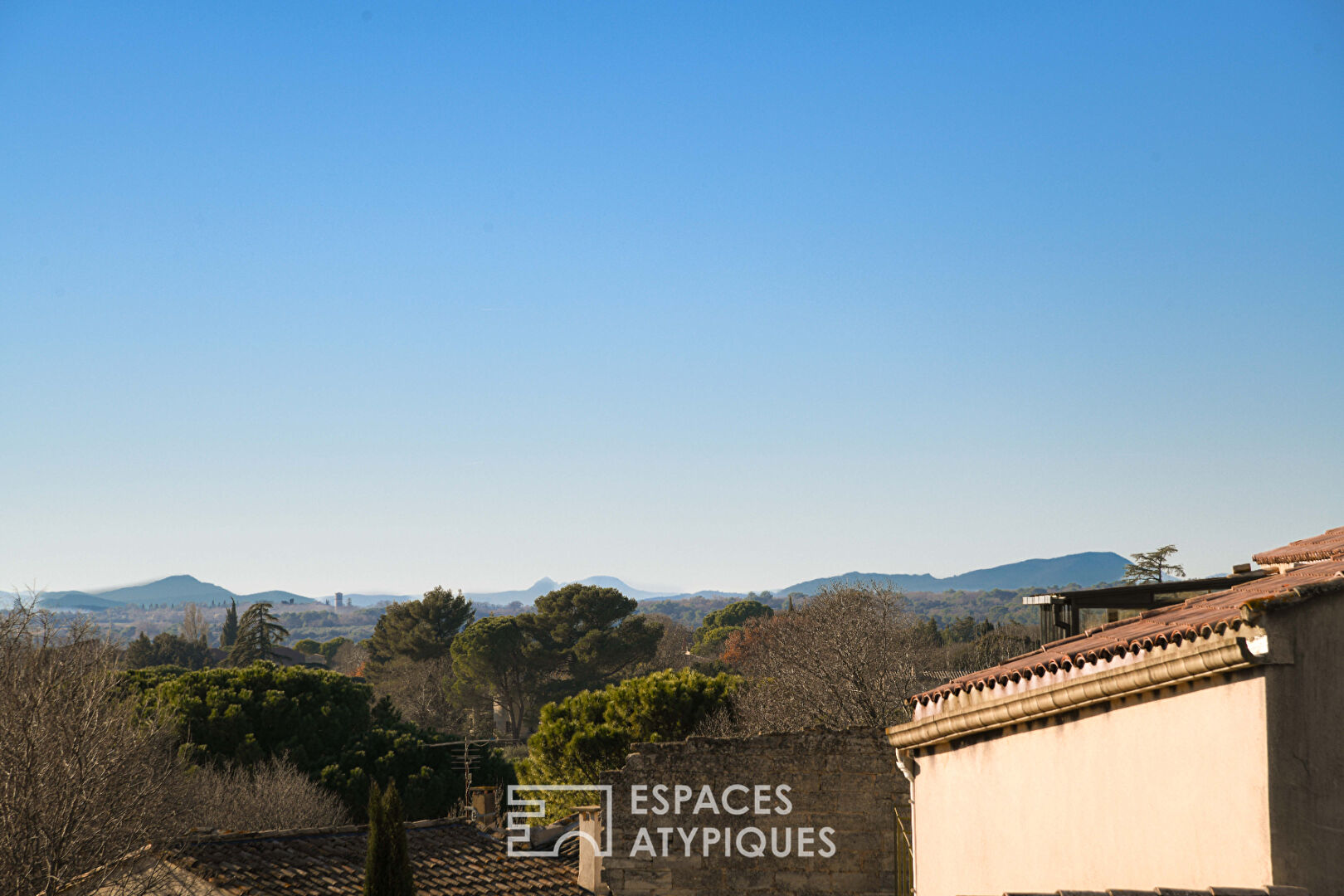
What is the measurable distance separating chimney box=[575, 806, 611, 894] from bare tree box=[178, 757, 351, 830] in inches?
367

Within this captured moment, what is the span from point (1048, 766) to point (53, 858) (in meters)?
11.9

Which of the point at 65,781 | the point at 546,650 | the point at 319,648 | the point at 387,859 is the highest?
the point at 65,781

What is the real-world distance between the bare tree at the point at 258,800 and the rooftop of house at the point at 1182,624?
1882cm

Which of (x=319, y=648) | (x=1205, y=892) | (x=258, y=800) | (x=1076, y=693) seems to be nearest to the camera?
(x=1205, y=892)

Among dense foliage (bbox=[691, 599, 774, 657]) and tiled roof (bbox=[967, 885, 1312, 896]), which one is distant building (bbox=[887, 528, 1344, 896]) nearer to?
tiled roof (bbox=[967, 885, 1312, 896])

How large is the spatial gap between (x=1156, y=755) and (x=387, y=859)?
1023 centimetres

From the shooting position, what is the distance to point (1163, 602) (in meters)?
13.1

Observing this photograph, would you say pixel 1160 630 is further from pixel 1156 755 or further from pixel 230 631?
pixel 230 631

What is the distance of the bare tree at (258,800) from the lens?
75.5ft

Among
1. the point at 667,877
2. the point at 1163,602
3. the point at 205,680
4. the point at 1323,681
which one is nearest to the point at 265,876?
the point at 667,877

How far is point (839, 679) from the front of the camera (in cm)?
2295

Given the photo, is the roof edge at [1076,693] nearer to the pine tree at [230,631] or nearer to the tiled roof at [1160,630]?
the tiled roof at [1160,630]

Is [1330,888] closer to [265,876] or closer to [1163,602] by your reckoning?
[1163,602]

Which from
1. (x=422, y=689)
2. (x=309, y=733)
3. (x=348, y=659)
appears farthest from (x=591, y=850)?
(x=348, y=659)
